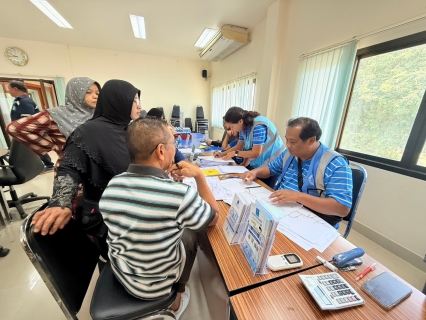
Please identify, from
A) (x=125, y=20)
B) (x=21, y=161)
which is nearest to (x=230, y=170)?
(x=21, y=161)

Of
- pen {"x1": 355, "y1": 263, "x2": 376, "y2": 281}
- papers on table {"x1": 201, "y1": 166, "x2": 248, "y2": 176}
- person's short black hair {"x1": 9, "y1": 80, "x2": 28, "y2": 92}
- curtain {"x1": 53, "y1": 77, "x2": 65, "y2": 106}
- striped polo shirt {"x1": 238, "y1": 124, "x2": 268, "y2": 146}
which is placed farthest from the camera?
curtain {"x1": 53, "y1": 77, "x2": 65, "y2": 106}

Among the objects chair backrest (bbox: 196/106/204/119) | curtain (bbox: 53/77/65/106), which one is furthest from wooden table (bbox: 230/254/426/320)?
curtain (bbox: 53/77/65/106)

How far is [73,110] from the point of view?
48.9 inches

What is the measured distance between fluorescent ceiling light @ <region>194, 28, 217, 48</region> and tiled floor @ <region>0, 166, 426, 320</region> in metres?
4.42

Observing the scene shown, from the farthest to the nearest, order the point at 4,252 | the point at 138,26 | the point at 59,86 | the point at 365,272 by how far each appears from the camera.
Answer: the point at 59,86, the point at 138,26, the point at 4,252, the point at 365,272

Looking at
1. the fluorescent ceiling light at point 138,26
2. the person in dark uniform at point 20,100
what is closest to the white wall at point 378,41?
the fluorescent ceiling light at point 138,26

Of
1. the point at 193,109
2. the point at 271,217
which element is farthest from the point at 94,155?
the point at 193,109

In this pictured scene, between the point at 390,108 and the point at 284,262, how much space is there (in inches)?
85.4

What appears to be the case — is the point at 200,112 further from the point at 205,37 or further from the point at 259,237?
the point at 259,237

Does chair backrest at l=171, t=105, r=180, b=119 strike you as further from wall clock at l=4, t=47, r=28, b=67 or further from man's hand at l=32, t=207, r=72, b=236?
man's hand at l=32, t=207, r=72, b=236

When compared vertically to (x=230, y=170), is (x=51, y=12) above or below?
above

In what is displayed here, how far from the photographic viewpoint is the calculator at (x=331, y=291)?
500 millimetres

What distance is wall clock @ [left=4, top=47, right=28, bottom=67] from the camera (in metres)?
4.48

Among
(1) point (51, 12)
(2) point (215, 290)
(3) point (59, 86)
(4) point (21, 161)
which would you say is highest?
(1) point (51, 12)
